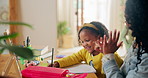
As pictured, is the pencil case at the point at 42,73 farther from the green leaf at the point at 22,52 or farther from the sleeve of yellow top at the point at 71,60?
the green leaf at the point at 22,52

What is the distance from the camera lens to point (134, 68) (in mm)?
905

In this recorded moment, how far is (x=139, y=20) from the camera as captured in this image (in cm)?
83

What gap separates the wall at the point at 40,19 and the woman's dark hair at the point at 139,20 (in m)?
2.48

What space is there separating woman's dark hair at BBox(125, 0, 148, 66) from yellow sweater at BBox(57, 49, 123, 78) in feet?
1.49

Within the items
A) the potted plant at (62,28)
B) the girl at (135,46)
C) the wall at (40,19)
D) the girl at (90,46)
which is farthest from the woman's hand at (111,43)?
the potted plant at (62,28)

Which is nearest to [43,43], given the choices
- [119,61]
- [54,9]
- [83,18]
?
[54,9]

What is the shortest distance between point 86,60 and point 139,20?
69cm

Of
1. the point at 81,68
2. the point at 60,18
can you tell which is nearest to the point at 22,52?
the point at 81,68

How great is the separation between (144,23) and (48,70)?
531mm

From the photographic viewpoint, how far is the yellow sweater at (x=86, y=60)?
1317 mm

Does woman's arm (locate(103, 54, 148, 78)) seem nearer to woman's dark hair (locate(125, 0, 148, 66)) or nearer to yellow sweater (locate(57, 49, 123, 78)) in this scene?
woman's dark hair (locate(125, 0, 148, 66))

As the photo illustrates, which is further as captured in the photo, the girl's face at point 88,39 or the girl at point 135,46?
the girl's face at point 88,39

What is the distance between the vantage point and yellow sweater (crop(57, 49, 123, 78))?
1317 millimetres

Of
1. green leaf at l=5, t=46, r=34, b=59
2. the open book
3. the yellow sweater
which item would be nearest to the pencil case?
the open book
